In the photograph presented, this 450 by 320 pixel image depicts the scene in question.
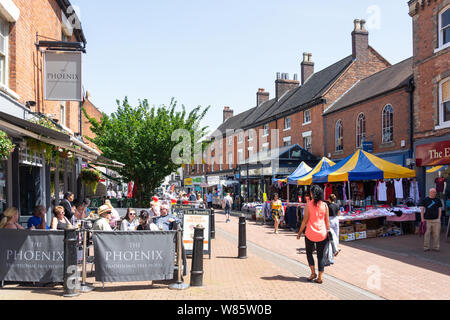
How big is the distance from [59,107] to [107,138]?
2.61 m

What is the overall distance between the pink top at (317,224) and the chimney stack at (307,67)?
30357 millimetres

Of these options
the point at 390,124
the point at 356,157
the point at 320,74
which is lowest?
the point at 356,157

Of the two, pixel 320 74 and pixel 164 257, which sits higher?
pixel 320 74

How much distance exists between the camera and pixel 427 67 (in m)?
16.7

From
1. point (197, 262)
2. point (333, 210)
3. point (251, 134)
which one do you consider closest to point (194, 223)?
point (197, 262)

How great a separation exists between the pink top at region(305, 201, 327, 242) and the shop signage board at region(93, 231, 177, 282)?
2.50 metres

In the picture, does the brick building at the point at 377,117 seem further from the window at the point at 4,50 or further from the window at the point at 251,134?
the window at the point at 4,50

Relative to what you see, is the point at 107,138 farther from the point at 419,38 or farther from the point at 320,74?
the point at 320,74

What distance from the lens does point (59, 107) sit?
1501 centimetres

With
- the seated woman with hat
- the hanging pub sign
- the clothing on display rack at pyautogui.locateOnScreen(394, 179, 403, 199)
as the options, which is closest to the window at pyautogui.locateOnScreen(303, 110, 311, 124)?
the clothing on display rack at pyautogui.locateOnScreen(394, 179, 403, 199)

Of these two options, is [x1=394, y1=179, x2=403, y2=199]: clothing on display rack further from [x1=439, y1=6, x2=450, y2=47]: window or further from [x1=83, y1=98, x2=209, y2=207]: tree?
[x1=83, y1=98, x2=209, y2=207]: tree

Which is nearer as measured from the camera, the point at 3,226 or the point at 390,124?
the point at 3,226

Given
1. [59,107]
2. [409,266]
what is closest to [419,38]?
[409,266]

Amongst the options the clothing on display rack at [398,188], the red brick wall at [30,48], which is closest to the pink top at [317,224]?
the red brick wall at [30,48]
